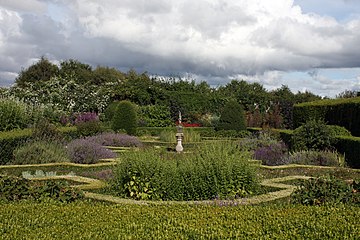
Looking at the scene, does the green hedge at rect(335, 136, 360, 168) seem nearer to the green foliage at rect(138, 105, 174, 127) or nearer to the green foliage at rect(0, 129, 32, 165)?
the green foliage at rect(0, 129, 32, 165)

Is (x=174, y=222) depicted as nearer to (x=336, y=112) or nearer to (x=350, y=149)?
(x=350, y=149)

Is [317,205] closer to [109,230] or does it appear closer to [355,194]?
[355,194]

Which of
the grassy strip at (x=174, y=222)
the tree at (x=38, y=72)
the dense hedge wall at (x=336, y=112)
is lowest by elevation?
the grassy strip at (x=174, y=222)

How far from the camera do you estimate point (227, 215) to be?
17.8 feet

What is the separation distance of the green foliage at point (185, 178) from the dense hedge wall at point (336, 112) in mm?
8535

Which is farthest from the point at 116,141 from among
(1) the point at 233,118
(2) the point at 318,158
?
(1) the point at 233,118

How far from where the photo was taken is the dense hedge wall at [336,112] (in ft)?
50.7

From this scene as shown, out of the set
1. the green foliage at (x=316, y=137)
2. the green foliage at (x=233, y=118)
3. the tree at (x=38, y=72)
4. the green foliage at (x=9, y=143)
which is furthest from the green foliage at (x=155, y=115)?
the tree at (x=38, y=72)

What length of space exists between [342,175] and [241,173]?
3.46m

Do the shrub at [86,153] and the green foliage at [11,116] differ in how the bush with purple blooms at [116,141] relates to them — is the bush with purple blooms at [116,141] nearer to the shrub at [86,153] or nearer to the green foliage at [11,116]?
the green foliage at [11,116]

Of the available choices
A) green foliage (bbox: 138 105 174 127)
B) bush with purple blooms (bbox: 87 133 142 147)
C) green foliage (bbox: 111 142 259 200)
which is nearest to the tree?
green foliage (bbox: 138 105 174 127)

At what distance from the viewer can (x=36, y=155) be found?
12.1 metres

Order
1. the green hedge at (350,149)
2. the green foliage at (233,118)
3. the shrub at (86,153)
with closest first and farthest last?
the green hedge at (350,149), the shrub at (86,153), the green foliage at (233,118)

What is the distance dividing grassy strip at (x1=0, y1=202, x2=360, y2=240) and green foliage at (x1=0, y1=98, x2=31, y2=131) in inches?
358
